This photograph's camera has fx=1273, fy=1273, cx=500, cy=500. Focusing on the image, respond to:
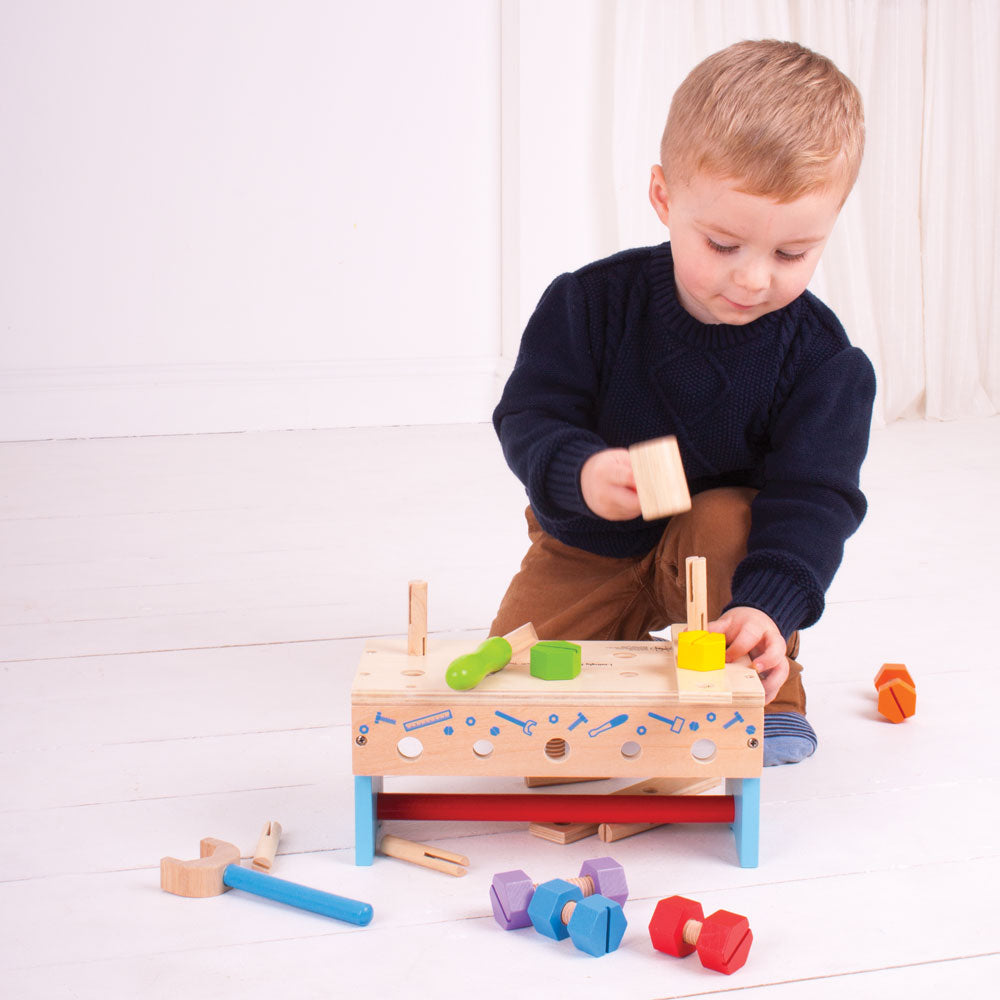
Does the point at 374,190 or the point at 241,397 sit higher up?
the point at 374,190

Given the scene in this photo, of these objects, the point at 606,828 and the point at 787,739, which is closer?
the point at 606,828

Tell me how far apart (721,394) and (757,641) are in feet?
0.82

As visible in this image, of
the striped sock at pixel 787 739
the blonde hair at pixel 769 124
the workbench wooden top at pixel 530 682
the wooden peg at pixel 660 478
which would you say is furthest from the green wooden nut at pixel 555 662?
the blonde hair at pixel 769 124

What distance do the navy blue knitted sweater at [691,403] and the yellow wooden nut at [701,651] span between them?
0.40ft

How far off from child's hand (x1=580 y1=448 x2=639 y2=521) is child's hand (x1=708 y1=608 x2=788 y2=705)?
4.0 inches

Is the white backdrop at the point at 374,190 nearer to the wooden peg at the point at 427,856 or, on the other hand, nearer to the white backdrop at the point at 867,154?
the white backdrop at the point at 867,154

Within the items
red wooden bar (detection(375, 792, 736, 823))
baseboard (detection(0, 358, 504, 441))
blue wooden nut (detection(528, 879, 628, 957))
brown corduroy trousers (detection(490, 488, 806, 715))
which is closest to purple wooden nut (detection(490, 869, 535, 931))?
blue wooden nut (detection(528, 879, 628, 957))

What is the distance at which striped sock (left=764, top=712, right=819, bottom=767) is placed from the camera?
39.0 inches

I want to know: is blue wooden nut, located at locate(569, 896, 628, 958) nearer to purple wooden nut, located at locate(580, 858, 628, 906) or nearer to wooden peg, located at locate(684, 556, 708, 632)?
purple wooden nut, located at locate(580, 858, 628, 906)

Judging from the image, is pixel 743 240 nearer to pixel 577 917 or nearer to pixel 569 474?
pixel 569 474

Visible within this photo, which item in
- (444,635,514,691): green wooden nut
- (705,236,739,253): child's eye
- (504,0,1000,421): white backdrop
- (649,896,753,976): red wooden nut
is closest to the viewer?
(649,896,753,976): red wooden nut

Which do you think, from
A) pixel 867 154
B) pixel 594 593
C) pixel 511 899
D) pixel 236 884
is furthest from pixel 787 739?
pixel 867 154

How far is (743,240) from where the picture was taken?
2.93 feet

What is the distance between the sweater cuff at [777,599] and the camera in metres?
0.91
